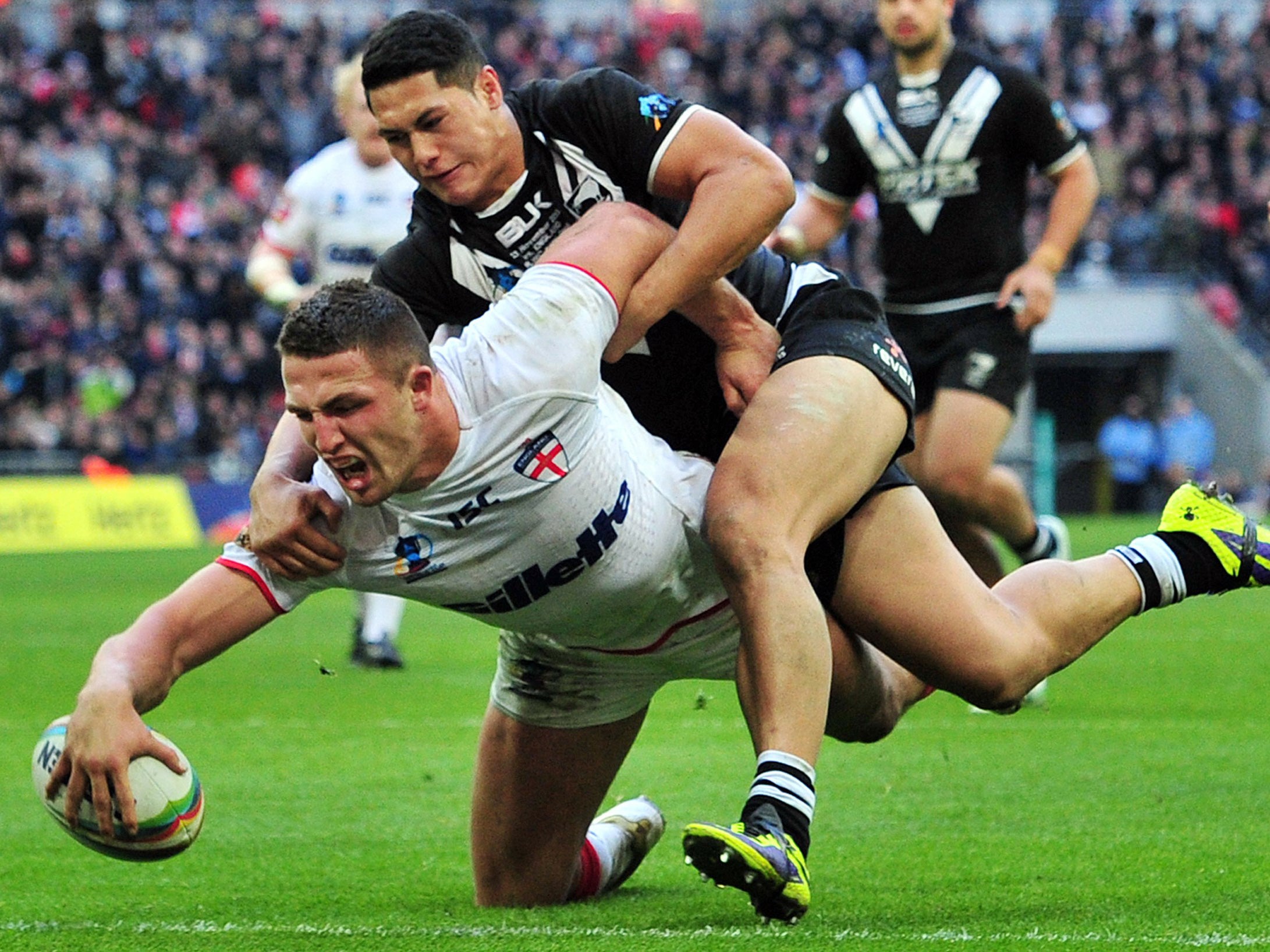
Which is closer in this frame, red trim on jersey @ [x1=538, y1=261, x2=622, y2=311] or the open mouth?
the open mouth

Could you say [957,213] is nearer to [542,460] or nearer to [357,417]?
[542,460]

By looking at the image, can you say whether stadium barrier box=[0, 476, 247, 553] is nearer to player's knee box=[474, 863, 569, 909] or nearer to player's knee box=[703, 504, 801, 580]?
player's knee box=[474, 863, 569, 909]

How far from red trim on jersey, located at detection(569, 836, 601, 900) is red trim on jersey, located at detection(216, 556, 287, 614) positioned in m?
1.15

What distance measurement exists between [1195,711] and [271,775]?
3.60 metres

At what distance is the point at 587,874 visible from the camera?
472 centimetres

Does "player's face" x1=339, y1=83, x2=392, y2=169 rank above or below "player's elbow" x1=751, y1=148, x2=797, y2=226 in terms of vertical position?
below

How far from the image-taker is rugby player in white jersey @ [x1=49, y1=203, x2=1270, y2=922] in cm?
373

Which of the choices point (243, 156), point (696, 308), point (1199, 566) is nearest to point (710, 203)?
point (696, 308)

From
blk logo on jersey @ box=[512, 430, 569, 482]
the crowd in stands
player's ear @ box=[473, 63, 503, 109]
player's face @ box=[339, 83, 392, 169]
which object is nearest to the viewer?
blk logo on jersey @ box=[512, 430, 569, 482]

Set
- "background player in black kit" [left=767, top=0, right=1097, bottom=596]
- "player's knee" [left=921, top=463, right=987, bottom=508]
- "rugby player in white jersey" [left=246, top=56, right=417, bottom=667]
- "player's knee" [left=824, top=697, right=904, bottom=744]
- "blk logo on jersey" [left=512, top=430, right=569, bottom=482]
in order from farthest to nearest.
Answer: "rugby player in white jersey" [left=246, top=56, right=417, bottom=667]
"background player in black kit" [left=767, top=0, right=1097, bottom=596]
"player's knee" [left=921, top=463, right=987, bottom=508]
"player's knee" [left=824, top=697, right=904, bottom=744]
"blk logo on jersey" [left=512, top=430, right=569, bottom=482]

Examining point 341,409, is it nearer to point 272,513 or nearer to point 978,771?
point 272,513

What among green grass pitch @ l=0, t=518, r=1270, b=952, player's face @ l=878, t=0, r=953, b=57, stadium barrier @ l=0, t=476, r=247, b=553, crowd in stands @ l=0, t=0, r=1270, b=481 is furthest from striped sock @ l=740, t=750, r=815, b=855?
crowd in stands @ l=0, t=0, r=1270, b=481

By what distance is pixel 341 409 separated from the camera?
3.72m

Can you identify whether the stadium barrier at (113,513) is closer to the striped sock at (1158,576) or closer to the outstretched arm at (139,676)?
the striped sock at (1158,576)
